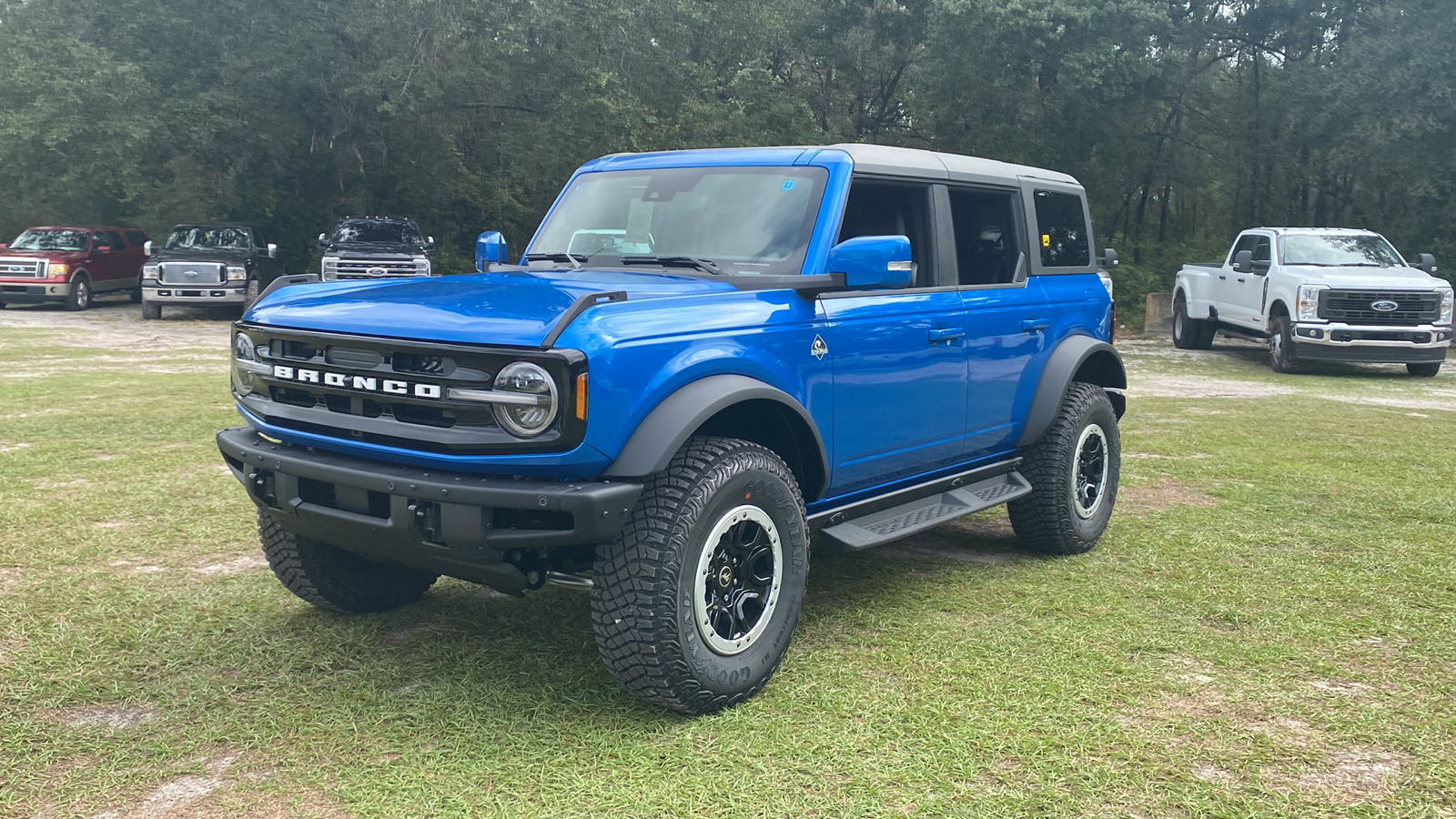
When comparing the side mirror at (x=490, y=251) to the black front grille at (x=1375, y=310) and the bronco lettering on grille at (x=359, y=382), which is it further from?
the black front grille at (x=1375, y=310)

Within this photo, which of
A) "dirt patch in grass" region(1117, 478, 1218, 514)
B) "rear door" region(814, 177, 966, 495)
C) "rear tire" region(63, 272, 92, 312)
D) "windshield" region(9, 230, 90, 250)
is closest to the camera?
"rear door" region(814, 177, 966, 495)

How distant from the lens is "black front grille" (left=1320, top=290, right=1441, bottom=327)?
15570 mm

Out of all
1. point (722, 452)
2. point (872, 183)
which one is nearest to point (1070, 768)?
point (722, 452)

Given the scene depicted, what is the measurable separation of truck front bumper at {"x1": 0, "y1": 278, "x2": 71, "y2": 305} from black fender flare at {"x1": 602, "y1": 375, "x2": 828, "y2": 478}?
23.7m

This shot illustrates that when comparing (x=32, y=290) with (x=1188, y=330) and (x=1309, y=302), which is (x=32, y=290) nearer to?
(x=1188, y=330)

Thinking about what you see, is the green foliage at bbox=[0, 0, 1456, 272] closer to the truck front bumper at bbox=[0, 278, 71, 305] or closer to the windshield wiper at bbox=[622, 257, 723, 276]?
the truck front bumper at bbox=[0, 278, 71, 305]

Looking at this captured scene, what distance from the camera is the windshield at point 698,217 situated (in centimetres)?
480

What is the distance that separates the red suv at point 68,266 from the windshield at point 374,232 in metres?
6.36

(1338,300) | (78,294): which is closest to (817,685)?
(1338,300)

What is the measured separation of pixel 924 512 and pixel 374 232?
18.4 m

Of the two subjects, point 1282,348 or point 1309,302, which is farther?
point 1282,348

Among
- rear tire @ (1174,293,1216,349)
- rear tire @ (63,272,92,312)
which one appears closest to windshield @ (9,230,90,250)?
rear tire @ (63,272,92,312)

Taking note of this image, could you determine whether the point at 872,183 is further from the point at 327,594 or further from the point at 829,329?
the point at 327,594

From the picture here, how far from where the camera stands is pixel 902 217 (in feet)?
17.9
